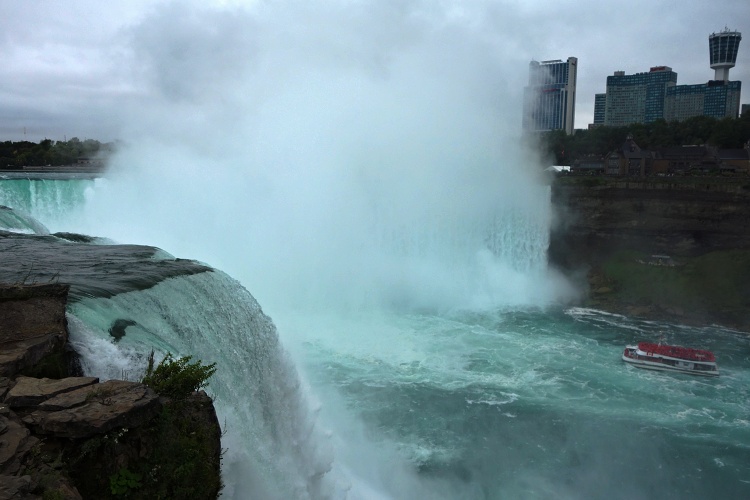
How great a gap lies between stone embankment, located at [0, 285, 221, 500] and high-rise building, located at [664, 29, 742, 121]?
143246 mm

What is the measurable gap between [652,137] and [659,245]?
3387 cm

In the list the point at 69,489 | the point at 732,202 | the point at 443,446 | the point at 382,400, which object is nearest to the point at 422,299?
the point at 382,400

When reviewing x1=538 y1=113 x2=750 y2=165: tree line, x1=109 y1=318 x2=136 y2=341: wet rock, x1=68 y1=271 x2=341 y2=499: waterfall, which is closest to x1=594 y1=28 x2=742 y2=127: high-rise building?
x1=538 y1=113 x2=750 y2=165: tree line

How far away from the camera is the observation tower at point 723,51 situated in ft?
415

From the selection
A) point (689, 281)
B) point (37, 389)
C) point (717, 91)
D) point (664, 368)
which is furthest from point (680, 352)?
point (717, 91)

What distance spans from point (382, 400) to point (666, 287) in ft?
64.9

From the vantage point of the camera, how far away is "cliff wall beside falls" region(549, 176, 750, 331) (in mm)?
27359

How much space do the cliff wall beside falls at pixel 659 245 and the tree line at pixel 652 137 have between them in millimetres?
24789

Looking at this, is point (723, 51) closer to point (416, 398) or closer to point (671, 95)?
point (671, 95)

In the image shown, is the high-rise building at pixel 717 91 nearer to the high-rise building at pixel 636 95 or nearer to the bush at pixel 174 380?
the high-rise building at pixel 636 95

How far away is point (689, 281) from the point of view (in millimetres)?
28469

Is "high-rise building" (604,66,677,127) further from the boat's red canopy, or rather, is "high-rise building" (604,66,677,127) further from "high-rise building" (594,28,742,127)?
the boat's red canopy

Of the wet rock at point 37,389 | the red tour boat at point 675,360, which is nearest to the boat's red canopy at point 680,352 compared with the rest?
the red tour boat at point 675,360

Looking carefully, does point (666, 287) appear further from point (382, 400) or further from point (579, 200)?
point (382, 400)
